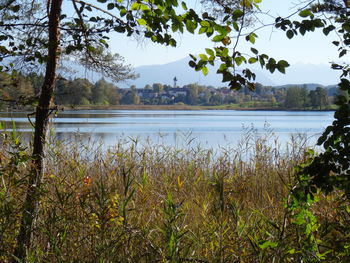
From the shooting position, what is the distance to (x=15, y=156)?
327 cm

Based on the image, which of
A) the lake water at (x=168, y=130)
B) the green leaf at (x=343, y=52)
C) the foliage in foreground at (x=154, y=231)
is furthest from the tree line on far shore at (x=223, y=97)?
the green leaf at (x=343, y=52)

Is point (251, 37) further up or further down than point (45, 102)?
further up

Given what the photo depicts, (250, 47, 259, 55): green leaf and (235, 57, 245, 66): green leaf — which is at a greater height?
(250, 47, 259, 55): green leaf

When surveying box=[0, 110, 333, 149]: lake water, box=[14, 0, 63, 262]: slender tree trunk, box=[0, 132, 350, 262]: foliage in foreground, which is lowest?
box=[0, 110, 333, 149]: lake water

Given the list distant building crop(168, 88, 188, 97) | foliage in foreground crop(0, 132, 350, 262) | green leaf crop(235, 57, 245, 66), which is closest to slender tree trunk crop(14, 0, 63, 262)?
foliage in foreground crop(0, 132, 350, 262)

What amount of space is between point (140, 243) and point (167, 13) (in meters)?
1.40

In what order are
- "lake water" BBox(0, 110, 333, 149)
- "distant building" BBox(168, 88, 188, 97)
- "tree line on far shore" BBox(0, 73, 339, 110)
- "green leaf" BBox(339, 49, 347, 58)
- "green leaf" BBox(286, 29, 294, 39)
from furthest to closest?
1. "distant building" BBox(168, 88, 188, 97)
2. "tree line on far shore" BBox(0, 73, 339, 110)
3. "lake water" BBox(0, 110, 333, 149)
4. "green leaf" BBox(339, 49, 347, 58)
5. "green leaf" BBox(286, 29, 294, 39)

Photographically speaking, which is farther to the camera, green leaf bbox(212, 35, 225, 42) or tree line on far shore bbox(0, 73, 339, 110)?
tree line on far shore bbox(0, 73, 339, 110)

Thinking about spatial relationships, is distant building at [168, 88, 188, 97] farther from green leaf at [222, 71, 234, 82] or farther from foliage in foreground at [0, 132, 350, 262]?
green leaf at [222, 71, 234, 82]

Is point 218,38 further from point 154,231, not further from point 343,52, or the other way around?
point 154,231

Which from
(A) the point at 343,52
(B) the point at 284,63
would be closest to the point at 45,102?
(B) the point at 284,63

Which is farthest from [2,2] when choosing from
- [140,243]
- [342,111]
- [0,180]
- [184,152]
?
[184,152]

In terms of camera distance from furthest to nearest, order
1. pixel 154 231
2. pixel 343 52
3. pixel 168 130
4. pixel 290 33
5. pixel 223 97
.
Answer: pixel 223 97 < pixel 168 130 < pixel 154 231 < pixel 343 52 < pixel 290 33

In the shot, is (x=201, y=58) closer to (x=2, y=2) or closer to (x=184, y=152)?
(x=2, y=2)
